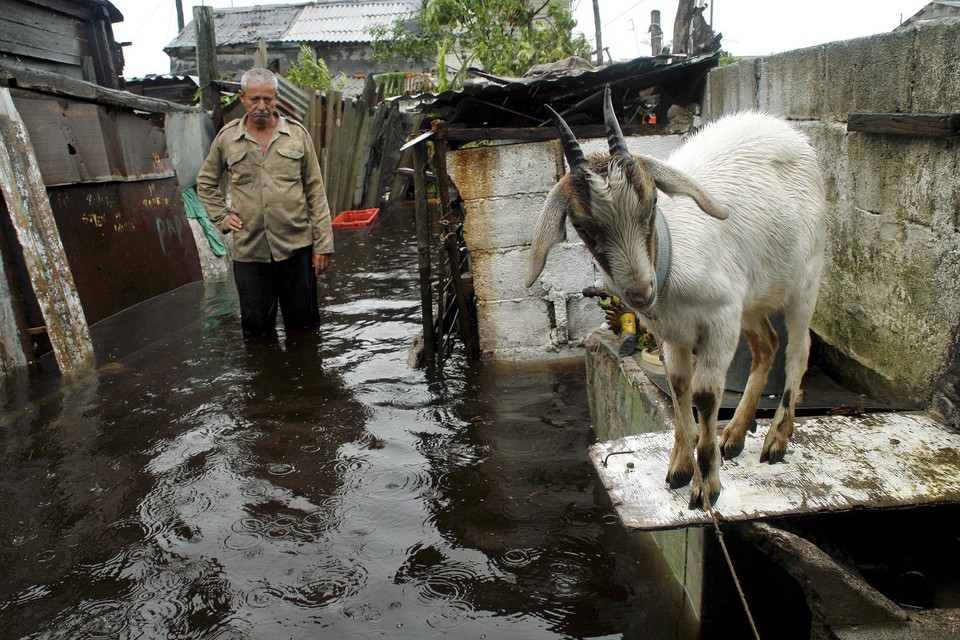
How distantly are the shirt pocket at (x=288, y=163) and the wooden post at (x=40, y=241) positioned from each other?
2138 mm

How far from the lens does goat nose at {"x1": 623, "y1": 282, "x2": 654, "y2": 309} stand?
2670 millimetres

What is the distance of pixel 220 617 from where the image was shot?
144 inches

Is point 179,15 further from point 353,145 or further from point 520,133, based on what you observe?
point 520,133

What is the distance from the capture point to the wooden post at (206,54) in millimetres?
11109

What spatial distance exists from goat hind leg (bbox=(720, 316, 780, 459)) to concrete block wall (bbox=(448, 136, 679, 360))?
120 inches

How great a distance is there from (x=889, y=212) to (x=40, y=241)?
6599 mm

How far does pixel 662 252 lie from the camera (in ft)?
9.30

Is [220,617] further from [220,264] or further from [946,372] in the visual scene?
[220,264]

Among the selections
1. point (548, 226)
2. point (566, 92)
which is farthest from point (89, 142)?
point (548, 226)

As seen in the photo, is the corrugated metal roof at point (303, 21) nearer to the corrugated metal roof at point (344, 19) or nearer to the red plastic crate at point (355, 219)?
the corrugated metal roof at point (344, 19)

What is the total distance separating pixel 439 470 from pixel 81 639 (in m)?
2.28

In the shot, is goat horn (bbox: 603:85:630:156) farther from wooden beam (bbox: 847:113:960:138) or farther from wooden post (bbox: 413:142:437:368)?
wooden post (bbox: 413:142:437:368)

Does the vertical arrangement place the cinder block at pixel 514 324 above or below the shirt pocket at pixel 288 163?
below

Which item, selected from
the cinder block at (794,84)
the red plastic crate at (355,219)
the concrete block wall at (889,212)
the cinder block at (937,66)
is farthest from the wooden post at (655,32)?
the cinder block at (937,66)
